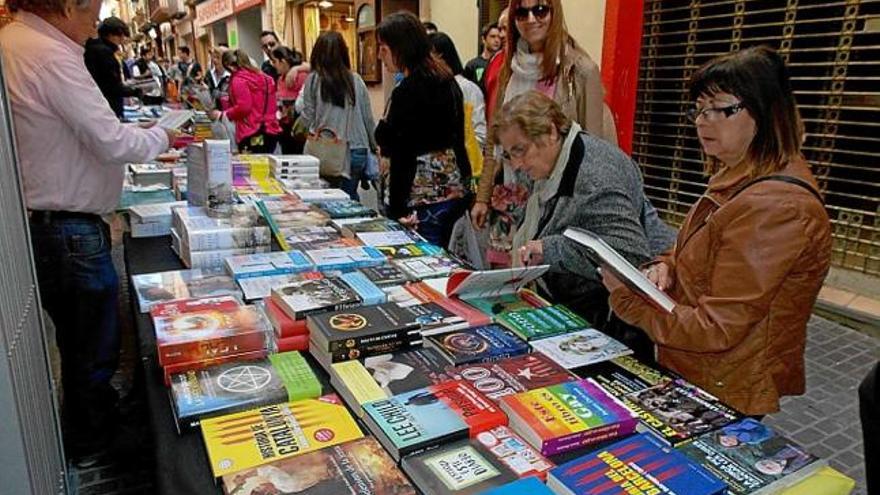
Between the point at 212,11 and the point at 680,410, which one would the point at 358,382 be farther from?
the point at 212,11

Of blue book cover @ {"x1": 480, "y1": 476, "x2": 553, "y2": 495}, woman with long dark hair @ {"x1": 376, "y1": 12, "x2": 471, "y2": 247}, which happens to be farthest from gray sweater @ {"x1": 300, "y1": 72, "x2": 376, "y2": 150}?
blue book cover @ {"x1": 480, "y1": 476, "x2": 553, "y2": 495}

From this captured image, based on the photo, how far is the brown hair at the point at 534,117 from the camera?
183cm

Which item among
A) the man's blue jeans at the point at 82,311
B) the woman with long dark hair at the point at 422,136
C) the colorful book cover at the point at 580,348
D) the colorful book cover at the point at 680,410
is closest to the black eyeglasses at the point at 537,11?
the woman with long dark hair at the point at 422,136

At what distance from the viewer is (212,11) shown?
16859mm

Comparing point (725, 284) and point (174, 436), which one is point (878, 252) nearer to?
point (725, 284)

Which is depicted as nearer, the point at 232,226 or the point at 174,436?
the point at 174,436

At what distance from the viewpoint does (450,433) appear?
106 centimetres

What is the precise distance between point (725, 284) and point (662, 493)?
586mm

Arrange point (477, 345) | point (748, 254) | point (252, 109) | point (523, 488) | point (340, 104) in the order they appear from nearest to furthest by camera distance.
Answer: point (523, 488), point (748, 254), point (477, 345), point (340, 104), point (252, 109)

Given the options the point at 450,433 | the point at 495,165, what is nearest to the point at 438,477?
the point at 450,433

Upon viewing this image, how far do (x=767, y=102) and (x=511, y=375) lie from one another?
843mm

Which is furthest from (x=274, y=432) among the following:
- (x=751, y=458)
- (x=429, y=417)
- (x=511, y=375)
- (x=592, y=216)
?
(x=592, y=216)

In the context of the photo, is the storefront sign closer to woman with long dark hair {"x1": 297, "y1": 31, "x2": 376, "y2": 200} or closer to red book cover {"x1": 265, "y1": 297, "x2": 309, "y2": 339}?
woman with long dark hair {"x1": 297, "y1": 31, "x2": 376, "y2": 200}

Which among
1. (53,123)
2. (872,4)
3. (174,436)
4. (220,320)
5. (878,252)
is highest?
(872,4)
